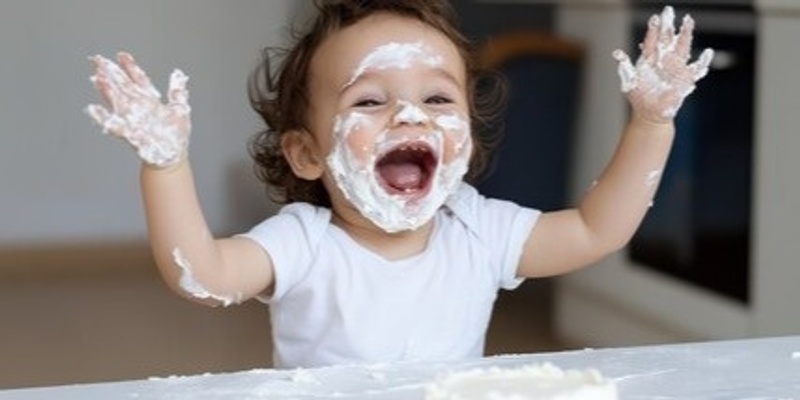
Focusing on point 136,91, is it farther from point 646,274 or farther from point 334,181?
point 646,274

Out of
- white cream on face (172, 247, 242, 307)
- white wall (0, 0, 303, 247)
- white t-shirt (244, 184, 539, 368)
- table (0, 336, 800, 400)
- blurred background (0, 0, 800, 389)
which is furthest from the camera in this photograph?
white wall (0, 0, 303, 247)

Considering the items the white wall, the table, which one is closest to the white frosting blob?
the table

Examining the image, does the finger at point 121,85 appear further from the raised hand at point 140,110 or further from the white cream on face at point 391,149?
the white cream on face at point 391,149

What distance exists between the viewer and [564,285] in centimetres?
293

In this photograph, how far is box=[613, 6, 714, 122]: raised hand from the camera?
985 mm

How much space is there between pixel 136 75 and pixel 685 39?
378mm

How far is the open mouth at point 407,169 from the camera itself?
3.25 ft

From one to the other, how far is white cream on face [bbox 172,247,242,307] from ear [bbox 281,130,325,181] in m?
0.15

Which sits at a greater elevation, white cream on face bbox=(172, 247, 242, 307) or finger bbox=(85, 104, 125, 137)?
finger bbox=(85, 104, 125, 137)

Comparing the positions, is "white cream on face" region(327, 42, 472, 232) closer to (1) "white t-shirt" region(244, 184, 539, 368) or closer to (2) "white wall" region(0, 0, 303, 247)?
(1) "white t-shirt" region(244, 184, 539, 368)

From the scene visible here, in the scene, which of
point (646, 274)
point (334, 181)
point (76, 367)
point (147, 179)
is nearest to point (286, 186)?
point (334, 181)

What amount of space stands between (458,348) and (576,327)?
1889 millimetres

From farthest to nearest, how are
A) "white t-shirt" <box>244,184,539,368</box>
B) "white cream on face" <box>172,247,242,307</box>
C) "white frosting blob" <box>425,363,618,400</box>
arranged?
1. "white t-shirt" <box>244,184,539,368</box>
2. "white cream on face" <box>172,247,242,307</box>
3. "white frosting blob" <box>425,363,618,400</box>

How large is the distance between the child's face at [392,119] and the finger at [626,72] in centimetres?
11
